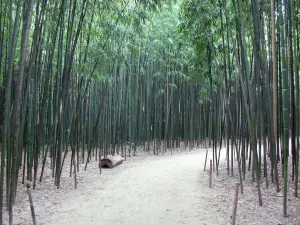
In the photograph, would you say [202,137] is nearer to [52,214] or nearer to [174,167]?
[174,167]

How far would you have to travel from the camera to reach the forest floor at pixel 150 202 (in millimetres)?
3078

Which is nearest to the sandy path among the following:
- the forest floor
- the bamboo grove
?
the forest floor

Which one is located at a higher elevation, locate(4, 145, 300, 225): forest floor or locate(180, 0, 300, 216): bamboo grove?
locate(180, 0, 300, 216): bamboo grove

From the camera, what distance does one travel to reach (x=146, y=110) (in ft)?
28.6

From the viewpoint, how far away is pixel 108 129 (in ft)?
25.7

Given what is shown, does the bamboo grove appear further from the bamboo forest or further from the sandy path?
the sandy path

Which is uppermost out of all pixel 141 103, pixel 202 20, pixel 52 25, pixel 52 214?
pixel 202 20

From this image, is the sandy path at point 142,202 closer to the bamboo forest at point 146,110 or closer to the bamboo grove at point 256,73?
the bamboo forest at point 146,110

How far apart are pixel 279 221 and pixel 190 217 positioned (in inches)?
37.6

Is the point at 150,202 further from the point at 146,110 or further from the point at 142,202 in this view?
the point at 146,110

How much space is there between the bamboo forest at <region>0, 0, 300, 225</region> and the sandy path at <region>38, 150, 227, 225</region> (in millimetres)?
22

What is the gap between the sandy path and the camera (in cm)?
309

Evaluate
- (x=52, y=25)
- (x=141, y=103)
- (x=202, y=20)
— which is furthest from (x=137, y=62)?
(x=52, y=25)

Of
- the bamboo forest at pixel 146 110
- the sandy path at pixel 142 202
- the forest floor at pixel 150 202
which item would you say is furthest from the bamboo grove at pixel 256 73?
the sandy path at pixel 142 202
